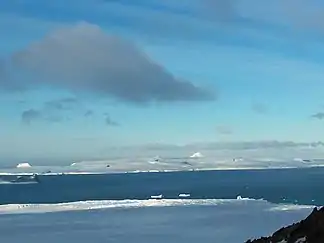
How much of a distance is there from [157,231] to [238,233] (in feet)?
19.9

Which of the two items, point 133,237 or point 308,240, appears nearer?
point 308,240

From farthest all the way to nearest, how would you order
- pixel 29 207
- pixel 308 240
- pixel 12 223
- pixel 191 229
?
pixel 29 207
pixel 12 223
pixel 191 229
pixel 308 240

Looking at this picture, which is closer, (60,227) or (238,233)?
(238,233)

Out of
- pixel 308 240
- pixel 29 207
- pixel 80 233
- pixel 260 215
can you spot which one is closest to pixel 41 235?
pixel 80 233

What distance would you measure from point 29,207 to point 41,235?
2548cm

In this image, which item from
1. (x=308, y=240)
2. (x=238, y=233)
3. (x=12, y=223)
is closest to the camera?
(x=308, y=240)

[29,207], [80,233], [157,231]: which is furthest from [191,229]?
[29,207]

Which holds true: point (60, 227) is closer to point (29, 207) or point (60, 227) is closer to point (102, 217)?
point (102, 217)

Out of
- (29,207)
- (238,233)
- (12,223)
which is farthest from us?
(29,207)

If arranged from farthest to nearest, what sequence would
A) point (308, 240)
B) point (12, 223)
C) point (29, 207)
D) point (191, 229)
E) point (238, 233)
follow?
point (29, 207) → point (12, 223) → point (191, 229) → point (238, 233) → point (308, 240)

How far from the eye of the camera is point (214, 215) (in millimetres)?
57281

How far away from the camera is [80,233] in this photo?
47500 millimetres

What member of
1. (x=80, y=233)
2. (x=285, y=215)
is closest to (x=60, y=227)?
(x=80, y=233)

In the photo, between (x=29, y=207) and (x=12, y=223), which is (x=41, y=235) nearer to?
(x=12, y=223)
